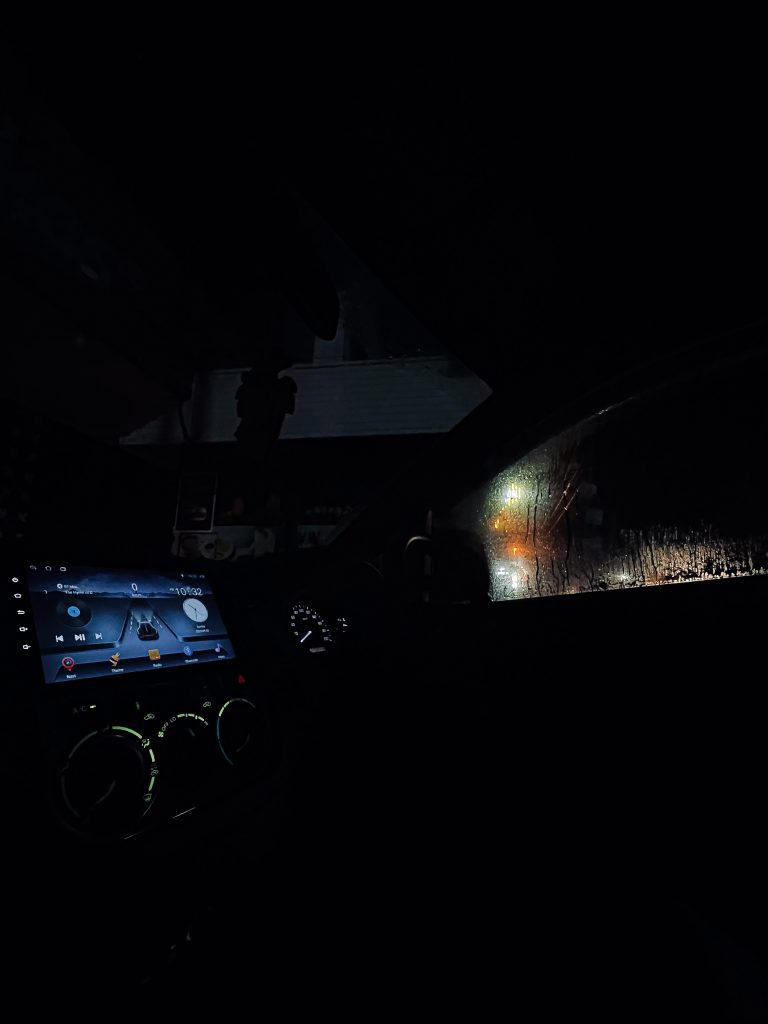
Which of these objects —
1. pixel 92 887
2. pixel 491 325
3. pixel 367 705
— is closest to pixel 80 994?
pixel 92 887

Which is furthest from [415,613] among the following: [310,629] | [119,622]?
[119,622]

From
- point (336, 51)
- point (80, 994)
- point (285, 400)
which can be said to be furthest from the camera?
point (285, 400)

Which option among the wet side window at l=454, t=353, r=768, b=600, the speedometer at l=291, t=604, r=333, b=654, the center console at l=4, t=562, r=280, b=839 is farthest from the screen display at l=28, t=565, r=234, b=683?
the wet side window at l=454, t=353, r=768, b=600

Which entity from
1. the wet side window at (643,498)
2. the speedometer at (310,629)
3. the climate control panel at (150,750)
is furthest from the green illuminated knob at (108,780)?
the wet side window at (643,498)

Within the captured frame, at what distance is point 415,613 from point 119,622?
0.53 meters

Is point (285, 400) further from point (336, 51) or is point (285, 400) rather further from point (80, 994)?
point (80, 994)

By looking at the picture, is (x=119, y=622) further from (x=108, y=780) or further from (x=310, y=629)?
(x=310, y=629)

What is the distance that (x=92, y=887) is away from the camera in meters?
0.47

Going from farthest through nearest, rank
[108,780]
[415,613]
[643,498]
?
[643,498] → [415,613] → [108,780]

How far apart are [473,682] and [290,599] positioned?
40cm

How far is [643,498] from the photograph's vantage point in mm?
1112

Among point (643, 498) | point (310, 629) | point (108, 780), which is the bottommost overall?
point (108, 780)

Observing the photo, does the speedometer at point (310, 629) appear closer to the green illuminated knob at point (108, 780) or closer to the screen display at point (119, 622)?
the screen display at point (119, 622)

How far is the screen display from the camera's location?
23.5 inches
